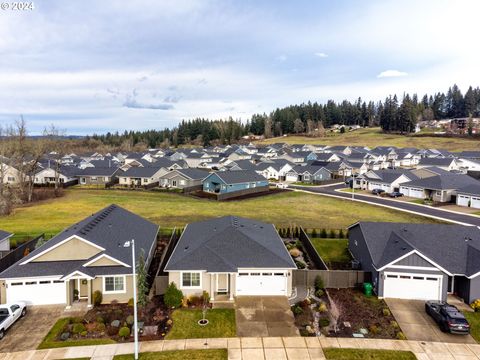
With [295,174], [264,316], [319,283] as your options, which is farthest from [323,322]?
[295,174]

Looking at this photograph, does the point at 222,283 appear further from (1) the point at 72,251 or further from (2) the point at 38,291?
(2) the point at 38,291

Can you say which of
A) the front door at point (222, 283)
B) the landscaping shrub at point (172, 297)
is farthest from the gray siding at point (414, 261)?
the landscaping shrub at point (172, 297)

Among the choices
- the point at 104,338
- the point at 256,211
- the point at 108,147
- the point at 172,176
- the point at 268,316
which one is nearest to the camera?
the point at 104,338

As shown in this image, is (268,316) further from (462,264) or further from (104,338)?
(462,264)

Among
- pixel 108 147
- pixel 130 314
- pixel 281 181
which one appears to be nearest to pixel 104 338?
pixel 130 314

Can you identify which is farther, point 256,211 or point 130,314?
point 256,211

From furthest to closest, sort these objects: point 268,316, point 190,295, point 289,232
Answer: point 289,232 < point 190,295 < point 268,316

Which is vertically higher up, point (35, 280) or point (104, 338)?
point (35, 280)
